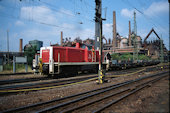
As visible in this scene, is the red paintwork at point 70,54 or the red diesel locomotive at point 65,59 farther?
the red paintwork at point 70,54

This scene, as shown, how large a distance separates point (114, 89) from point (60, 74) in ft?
20.1

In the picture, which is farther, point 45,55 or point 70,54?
point 70,54

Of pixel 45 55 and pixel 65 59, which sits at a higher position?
pixel 45 55

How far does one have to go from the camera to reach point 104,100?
5500 mm

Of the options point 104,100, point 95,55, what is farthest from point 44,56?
point 104,100

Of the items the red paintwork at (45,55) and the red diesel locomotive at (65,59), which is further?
the red paintwork at (45,55)

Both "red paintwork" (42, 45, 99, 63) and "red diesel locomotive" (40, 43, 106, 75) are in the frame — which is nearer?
"red diesel locomotive" (40, 43, 106, 75)

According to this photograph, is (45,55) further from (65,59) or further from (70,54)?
(70,54)

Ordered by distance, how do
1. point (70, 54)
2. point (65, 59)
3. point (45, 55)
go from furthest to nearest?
point (70, 54) < point (65, 59) < point (45, 55)

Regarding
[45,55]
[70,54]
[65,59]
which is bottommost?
[65,59]

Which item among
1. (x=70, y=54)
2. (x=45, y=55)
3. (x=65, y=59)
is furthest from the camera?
(x=70, y=54)

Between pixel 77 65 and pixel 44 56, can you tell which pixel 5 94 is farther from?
pixel 77 65

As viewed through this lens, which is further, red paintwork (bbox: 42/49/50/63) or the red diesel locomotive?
red paintwork (bbox: 42/49/50/63)

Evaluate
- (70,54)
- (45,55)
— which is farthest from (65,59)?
(45,55)
